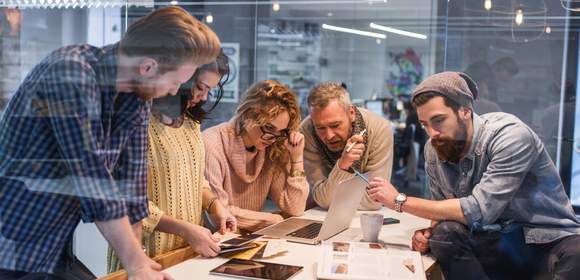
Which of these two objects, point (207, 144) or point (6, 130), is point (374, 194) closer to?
point (207, 144)

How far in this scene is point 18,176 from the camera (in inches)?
60.3

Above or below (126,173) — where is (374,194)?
below

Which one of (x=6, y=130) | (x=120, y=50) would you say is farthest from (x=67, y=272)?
(x=120, y=50)

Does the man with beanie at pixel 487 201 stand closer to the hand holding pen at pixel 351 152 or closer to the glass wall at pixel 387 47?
the hand holding pen at pixel 351 152

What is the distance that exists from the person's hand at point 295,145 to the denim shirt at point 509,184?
0.63 m

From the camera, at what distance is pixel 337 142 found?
2.87 meters

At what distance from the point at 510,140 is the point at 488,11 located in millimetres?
1417

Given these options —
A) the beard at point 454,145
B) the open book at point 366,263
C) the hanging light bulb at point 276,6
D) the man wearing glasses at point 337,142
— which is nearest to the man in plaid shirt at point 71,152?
the open book at point 366,263

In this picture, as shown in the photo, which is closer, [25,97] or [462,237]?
[25,97]

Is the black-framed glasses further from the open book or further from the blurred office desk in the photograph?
the open book

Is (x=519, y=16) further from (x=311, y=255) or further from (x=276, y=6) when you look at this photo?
(x=311, y=255)

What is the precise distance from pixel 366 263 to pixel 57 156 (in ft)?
2.79

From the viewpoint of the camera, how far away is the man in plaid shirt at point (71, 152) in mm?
1504

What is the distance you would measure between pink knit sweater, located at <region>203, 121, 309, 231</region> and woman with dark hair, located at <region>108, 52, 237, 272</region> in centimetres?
18
